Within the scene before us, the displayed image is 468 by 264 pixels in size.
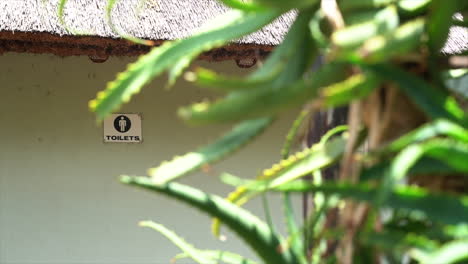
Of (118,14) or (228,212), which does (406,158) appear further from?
(118,14)

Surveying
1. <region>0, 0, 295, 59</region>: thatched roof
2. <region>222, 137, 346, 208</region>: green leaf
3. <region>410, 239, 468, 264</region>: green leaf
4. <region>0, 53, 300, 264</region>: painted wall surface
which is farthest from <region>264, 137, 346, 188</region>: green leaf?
<region>0, 53, 300, 264</region>: painted wall surface

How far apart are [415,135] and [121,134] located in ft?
7.55

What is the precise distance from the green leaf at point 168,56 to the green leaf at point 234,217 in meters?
0.05

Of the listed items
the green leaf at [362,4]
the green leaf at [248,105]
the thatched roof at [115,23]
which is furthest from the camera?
the thatched roof at [115,23]

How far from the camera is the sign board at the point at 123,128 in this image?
8.50 ft

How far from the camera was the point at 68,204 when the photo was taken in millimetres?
2586

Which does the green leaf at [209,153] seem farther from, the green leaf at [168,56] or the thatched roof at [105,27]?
the thatched roof at [105,27]

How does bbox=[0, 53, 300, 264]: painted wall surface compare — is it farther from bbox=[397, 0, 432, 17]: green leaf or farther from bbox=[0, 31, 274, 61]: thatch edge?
bbox=[397, 0, 432, 17]: green leaf

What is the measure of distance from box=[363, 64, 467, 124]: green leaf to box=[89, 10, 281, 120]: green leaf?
0.12 m

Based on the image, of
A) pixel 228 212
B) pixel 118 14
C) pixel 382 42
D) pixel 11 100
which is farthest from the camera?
pixel 11 100

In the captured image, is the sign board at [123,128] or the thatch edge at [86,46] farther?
the sign board at [123,128]

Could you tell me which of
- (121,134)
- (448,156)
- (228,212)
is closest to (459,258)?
(448,156)

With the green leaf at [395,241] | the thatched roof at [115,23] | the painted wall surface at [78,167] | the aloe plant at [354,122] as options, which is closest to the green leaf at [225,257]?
the aloe plant at [354,122]

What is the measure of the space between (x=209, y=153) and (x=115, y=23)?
6.28 ft
